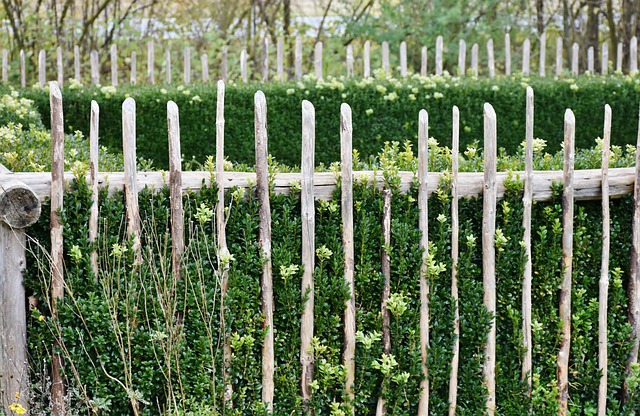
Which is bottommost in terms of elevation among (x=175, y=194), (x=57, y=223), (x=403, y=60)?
(x=57, y=223)

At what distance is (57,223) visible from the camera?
11.7 ft

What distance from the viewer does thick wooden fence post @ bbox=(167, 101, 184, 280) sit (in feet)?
11.9

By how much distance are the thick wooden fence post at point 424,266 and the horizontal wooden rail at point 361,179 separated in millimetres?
86

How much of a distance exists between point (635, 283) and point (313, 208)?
170cm

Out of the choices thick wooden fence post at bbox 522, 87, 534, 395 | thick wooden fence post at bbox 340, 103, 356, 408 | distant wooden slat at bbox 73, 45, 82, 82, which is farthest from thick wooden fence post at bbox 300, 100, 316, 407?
distant wooden slat at bbox 73, 45, 82, 82

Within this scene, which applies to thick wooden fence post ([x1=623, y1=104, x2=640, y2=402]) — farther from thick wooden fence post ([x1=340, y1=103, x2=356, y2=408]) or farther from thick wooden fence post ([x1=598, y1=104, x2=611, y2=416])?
thick wooden fence post ([x1=340, y1=103, x2=356, y2=408])

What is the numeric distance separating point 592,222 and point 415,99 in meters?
4.05

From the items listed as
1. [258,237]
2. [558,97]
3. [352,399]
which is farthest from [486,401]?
[558,97]

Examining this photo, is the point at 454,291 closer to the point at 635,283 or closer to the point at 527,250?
the point at 527,250

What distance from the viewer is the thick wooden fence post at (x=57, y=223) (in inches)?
138


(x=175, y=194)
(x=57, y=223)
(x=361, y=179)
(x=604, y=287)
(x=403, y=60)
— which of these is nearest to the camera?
(x=57, y=223)

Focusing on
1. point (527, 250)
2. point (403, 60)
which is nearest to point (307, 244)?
point (527, 250)

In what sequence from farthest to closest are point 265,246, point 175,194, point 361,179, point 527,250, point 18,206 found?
point 527,250, point 361,179, point 265,246, point 175,194, point 18,206

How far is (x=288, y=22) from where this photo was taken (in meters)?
13.6
